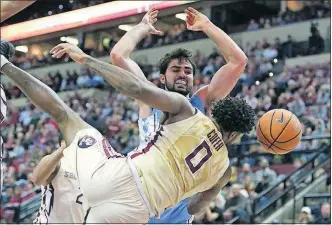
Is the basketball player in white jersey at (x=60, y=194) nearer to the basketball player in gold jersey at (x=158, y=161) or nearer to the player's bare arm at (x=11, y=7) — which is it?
the basketball player in gold jersey at (x=158, y=161)

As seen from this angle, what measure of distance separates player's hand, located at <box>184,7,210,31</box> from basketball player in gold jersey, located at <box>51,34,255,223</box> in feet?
3.63

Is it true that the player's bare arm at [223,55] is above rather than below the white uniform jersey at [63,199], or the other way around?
above

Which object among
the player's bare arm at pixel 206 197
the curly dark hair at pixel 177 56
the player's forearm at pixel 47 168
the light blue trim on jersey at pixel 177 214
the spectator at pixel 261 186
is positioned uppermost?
the curly dark hair at pixel 177 56

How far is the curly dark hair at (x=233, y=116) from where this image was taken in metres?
4.28

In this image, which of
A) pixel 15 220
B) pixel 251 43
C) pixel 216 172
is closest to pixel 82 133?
pixel 216 172

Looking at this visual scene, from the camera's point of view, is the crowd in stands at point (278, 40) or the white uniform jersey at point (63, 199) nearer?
the white uniform jersey at point (63, 199)

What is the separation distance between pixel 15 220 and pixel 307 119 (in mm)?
5733

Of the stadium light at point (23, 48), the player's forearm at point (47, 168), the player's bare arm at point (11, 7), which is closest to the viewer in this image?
the player's bare arm at point (11, 7)

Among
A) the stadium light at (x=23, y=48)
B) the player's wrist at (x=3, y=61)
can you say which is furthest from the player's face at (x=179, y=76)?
the stadium light at (x=23, y=48)

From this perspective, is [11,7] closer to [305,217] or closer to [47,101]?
[47,101]

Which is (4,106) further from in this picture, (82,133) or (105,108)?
(105,108)

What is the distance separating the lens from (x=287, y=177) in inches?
401

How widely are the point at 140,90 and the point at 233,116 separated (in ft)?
2.18

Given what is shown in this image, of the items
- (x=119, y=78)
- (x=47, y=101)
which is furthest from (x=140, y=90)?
(x=47, y=101)
